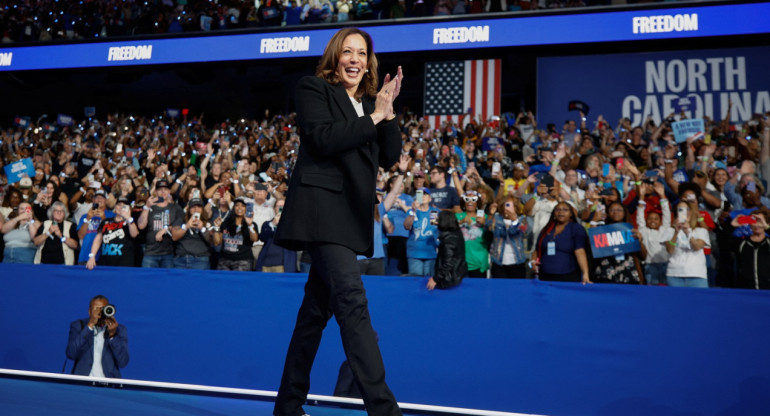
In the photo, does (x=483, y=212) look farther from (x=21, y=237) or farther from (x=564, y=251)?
(x=21, y=237)

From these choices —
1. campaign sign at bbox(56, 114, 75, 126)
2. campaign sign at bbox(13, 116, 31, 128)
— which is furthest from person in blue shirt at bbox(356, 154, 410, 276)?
campaign sign at bbox(13, 116, 31, 128)

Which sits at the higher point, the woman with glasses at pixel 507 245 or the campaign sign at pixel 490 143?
the campaign sign at pixel 490 143

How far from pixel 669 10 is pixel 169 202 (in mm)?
8568

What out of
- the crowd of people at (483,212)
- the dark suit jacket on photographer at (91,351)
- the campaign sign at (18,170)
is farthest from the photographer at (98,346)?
the campaign sign at (18,170)

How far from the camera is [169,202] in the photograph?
7383mm

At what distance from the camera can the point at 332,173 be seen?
95.0 inches

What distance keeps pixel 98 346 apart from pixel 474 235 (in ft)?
10.8

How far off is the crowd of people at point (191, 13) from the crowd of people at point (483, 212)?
3556mm

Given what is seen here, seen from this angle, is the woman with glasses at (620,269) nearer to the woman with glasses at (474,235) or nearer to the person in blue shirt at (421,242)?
the woman with glasses at (474,235)

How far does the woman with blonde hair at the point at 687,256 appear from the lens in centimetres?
590

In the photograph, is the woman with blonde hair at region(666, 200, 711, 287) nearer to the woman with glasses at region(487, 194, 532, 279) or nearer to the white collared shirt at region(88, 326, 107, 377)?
the woman with glasses at region(487, 194, 532, 279)

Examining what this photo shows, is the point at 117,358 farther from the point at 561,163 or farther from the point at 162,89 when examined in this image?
the point at 162,89

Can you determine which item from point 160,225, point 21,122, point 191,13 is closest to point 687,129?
point 160,225

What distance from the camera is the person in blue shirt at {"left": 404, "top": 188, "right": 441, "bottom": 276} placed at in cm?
658
